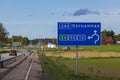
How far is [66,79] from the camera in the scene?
2380 cm

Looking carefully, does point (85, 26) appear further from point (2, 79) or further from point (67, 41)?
point (2, 79)

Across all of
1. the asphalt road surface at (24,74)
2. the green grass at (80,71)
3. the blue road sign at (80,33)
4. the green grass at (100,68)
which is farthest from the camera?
the green grass at (100,68)

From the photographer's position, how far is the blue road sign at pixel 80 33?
25.1 meters

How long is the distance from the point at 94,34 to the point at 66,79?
11.7ft

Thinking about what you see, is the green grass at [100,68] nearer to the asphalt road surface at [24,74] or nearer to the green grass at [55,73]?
the green grass at [55,73]

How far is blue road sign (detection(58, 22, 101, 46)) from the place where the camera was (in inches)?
988

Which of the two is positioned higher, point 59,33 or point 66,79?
point 59,33

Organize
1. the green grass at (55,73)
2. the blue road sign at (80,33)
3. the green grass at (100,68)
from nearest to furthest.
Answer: the blue road sign at (80,33) < the green grass at (55,73) < the green grass at (100,68)

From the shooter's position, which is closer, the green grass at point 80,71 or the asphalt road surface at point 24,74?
the green grass at point 80,71

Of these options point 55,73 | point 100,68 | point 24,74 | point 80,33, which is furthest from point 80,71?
point 80,33

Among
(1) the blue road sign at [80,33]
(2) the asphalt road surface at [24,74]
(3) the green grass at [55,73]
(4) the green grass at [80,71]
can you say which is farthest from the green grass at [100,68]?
(1) the blue road sign at [80,33]

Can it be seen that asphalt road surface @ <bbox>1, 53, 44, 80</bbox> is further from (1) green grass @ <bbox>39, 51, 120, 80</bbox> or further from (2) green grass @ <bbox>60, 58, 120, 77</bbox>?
(2) green grass @ <bbox>60, 58, 120, 77</bbox>

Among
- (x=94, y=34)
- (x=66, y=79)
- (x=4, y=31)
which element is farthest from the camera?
(x=4, y=31)

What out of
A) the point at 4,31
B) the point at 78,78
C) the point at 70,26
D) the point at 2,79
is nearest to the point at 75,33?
the point at 70,26
